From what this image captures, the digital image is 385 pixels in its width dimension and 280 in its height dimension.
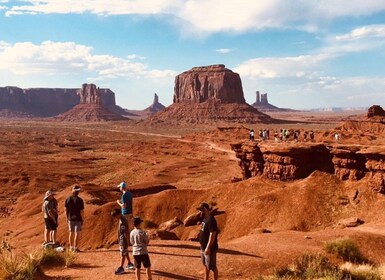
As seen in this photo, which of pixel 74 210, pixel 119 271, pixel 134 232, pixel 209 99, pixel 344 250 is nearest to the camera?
pixel 134 232

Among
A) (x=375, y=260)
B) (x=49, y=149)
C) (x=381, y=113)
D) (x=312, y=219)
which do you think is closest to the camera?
(x=375, y=260)

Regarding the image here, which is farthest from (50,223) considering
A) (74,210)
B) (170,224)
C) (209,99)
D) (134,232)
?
(209,99)

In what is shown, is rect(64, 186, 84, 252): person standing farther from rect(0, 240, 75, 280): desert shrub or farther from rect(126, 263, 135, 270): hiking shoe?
rect(126, 263, 135, 270): hiking shoe

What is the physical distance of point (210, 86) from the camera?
6939 inches

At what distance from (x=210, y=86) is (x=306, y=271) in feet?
548

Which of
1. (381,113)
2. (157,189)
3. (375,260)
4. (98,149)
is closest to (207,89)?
(98,149)

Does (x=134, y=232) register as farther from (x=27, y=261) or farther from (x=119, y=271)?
(x=27, y=261)

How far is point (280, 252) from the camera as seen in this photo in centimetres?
1388

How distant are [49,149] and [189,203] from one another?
208 feet

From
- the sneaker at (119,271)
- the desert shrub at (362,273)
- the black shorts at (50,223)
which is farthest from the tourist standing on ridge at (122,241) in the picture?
the desert shrub at (362,273)

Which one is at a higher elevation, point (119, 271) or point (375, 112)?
point (375, 112)

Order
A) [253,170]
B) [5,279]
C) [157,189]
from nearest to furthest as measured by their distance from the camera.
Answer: [5,279], [253,170], [157,189]

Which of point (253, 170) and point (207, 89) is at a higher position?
point (207, 89)

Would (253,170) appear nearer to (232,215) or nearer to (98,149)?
(232,215)
